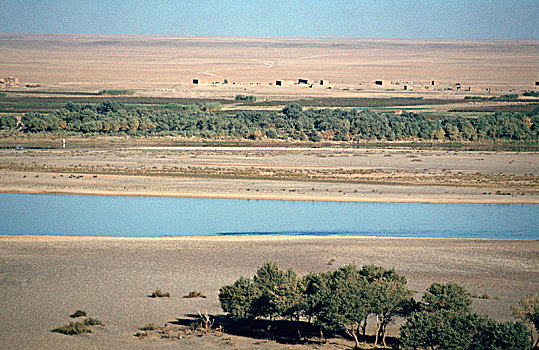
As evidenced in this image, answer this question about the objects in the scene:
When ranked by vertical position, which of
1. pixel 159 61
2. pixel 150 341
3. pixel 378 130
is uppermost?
pixel 159 61

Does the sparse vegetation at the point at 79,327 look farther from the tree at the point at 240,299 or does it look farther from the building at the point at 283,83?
the building at the point at 283,83

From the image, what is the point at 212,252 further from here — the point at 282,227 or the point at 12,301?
the point at 12,301

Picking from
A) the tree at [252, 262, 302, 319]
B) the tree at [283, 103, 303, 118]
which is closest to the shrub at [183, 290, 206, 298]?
the tree at [252, 262, 302, 319]

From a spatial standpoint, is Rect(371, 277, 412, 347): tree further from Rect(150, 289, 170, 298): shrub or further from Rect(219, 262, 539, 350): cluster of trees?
Rect(150, 289, 170, 298): shrub

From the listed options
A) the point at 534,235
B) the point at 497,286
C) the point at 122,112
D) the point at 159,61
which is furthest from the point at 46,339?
the point at 159,61

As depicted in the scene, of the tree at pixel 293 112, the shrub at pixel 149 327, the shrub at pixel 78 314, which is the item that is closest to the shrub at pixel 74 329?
the shrub at pixel 78 314

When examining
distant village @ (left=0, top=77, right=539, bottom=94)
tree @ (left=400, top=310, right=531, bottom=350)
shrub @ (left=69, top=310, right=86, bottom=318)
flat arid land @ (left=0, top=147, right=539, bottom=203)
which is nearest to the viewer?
tree @ (left=400, top=310, right=531, bottom=350)

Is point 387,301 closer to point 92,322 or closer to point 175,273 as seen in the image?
point 92,322
